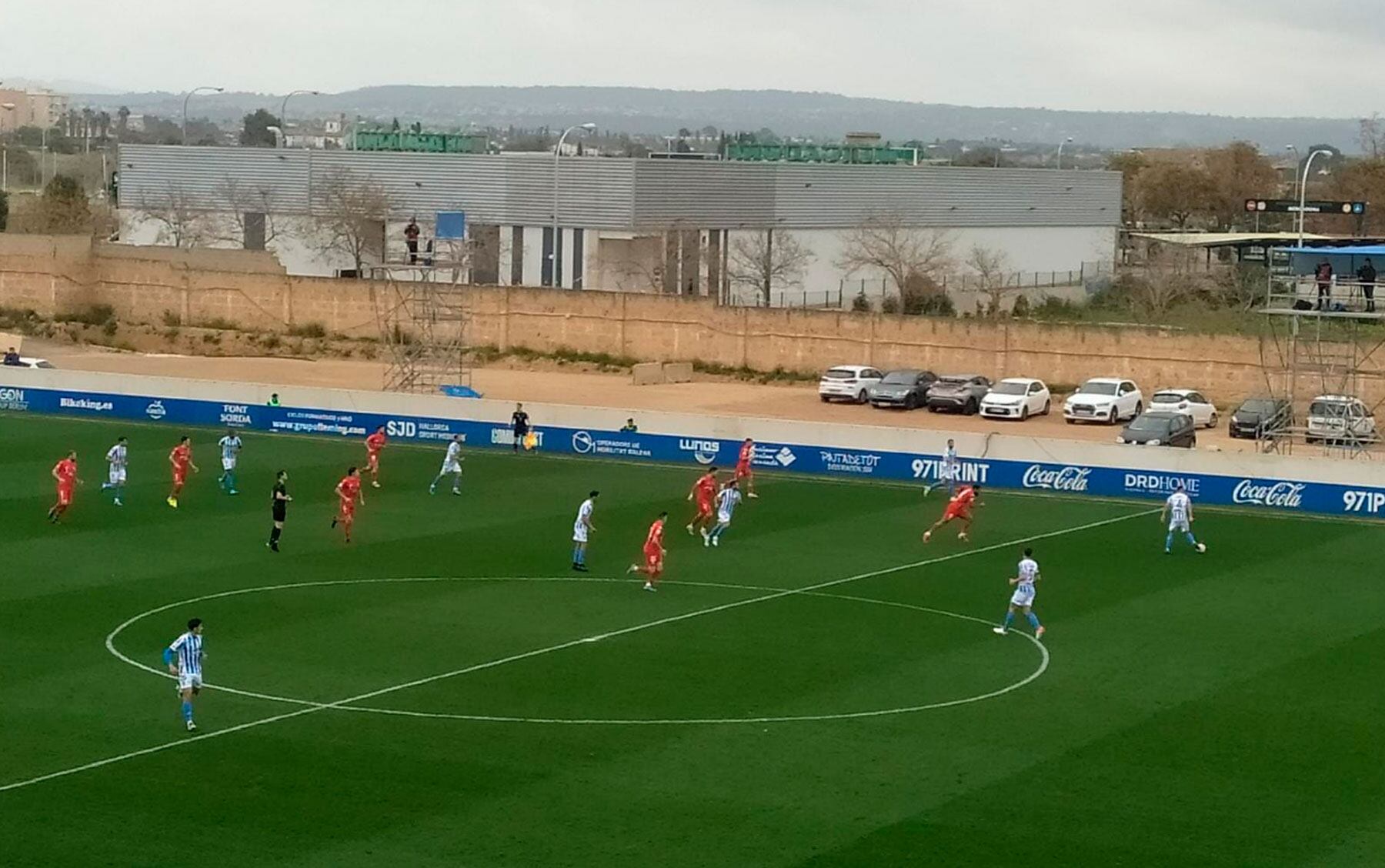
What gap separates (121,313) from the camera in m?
87.8

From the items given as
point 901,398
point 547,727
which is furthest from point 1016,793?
point 901,398

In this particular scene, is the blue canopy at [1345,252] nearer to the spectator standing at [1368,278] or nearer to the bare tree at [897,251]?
the spectator standing at [1368,278]

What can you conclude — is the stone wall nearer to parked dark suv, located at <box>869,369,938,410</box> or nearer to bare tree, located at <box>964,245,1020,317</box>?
parked dark suv, located at <box>869,369,938,410</box>

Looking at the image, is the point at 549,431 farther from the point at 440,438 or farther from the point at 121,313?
the point at 121,313

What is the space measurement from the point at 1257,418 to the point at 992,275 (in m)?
38.6

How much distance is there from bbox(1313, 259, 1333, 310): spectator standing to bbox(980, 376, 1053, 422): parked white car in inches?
504

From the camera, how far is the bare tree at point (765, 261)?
90250 mm

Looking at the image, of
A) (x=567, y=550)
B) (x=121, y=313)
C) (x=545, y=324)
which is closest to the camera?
(x=567, y=550)

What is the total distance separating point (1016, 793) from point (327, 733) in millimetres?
8170

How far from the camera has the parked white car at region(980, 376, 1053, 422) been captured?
6488cm

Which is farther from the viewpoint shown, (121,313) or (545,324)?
(121,313)

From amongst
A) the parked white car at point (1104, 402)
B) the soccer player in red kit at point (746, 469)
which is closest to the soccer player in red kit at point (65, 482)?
the soccer player in red kit at point (746, 469)

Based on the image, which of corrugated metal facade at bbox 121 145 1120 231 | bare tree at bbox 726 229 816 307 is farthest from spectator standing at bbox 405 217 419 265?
bare tree at bbox 726 229 816 307

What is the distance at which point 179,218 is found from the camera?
98812 millimetres
